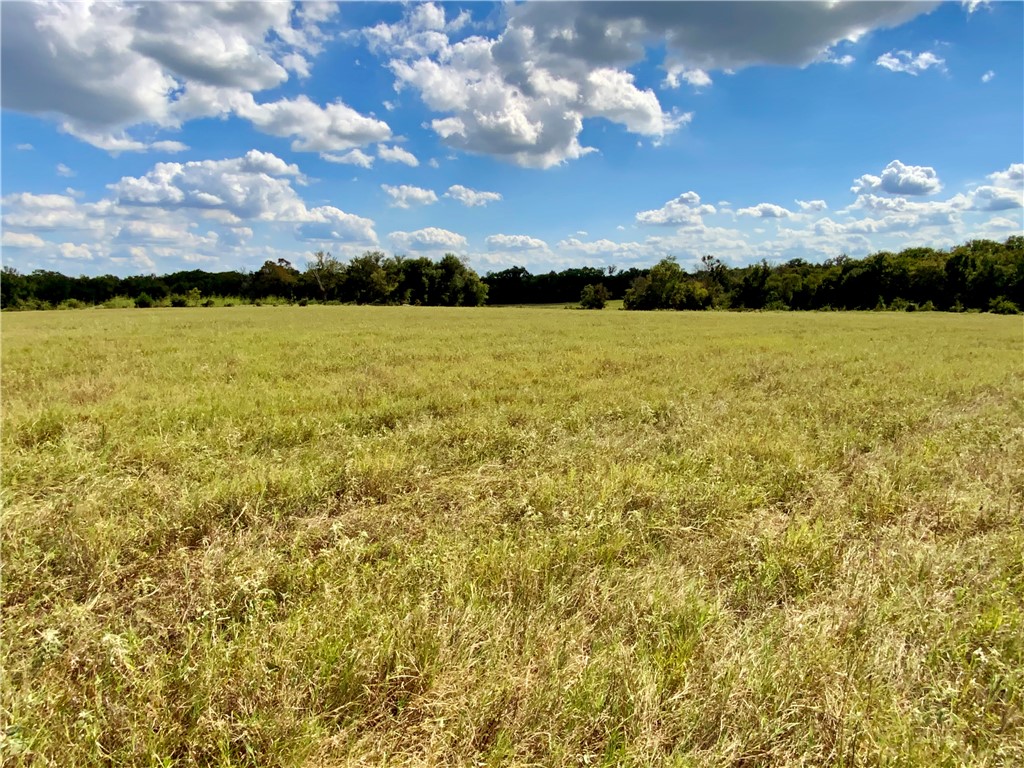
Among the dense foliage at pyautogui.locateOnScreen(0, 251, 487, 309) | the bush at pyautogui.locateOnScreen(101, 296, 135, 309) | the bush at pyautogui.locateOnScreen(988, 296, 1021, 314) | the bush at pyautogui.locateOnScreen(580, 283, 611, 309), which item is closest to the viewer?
the bush at pyautogui.locateOnScreen(988, 296, 1021, 314)

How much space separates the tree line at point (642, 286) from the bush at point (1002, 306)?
0.16 meters

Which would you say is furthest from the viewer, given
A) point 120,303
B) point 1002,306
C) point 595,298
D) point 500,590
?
point 595,298

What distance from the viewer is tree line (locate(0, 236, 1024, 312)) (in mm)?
72438

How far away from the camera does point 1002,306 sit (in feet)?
Result: 213

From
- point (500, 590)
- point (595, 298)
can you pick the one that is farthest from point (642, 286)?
point (500, 590)

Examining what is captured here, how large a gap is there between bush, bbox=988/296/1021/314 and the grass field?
266ft

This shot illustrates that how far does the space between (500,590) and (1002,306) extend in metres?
90.7

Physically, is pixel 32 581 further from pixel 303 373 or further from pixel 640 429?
pixel 303 373

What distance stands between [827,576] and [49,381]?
11683 mm

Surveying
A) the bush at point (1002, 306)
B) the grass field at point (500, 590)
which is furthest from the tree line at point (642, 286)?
the grass field at point (500, 590)

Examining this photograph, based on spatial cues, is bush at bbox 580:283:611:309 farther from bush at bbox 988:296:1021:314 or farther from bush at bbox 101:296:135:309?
bush at bbox 101:296:135:309

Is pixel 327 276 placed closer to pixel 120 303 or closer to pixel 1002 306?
pixel 120 303

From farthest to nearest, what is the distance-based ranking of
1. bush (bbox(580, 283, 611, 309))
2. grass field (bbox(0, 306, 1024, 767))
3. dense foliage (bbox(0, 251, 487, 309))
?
bush (bbox(580, 283, 611, 309)) → dense foliage (bbox(0, 251, 487, 309)) → grass field (bbox(0, 306, 1024, 767))

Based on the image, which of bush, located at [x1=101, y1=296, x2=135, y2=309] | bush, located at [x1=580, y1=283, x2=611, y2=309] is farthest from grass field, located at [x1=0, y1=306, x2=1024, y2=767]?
bush, located at [x1=580, y1=283, x2=611, y2=309]
